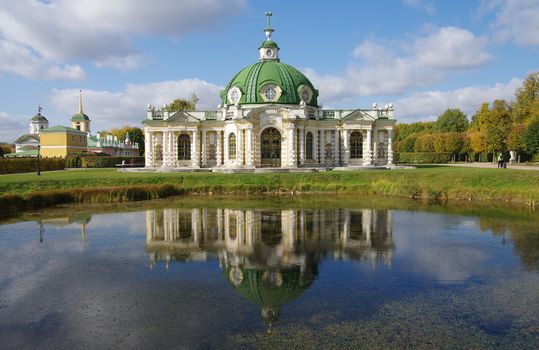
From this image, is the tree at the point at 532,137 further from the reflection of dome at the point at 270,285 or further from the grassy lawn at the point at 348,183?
the reflection of dome at the point at 270,285

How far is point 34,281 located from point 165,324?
5.31 m

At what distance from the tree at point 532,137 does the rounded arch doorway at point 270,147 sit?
31.8 metres

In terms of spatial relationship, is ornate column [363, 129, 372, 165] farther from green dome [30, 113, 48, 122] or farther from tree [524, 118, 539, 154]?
green dome [30, 113, 48, 122]

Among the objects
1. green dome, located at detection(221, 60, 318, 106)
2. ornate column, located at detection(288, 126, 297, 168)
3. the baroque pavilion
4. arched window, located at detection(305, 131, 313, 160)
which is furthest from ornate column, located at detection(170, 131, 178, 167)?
arched window, located at detection(305, 131, 313, 160)

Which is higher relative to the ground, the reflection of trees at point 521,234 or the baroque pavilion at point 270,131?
the baroque pavilion at point 270,131

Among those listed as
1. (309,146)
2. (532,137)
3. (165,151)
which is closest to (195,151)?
(165,151)

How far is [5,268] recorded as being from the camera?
14281 mm

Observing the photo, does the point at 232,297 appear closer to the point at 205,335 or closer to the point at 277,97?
the point at 205,335

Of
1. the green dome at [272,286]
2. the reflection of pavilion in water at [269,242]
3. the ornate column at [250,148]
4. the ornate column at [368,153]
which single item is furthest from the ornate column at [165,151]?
the green dome at [272,286]

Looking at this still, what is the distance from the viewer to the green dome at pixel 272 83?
48.7 m

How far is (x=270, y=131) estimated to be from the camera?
157ft

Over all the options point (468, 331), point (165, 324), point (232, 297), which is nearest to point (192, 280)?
point (232, 297)

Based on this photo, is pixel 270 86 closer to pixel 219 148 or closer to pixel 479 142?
pixel 219 148

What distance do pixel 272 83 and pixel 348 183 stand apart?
57.7 ft
